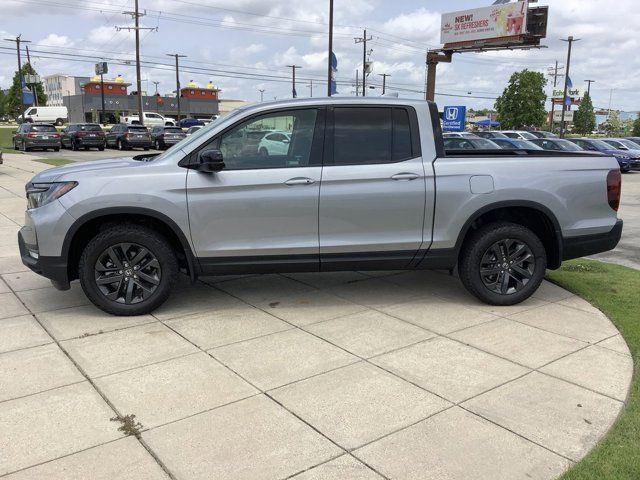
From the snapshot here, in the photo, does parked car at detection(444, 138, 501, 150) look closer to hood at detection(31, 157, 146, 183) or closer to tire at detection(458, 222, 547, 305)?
tire at detection(458, 222, 547, 305)

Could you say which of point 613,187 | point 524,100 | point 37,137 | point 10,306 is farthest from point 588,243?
point 524,100

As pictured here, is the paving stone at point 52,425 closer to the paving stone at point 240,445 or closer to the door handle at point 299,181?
the paving stone at point 240,445

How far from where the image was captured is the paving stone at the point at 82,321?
4605mm

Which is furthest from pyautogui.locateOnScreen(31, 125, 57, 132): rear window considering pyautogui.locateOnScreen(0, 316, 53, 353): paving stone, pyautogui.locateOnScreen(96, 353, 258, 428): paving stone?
pyautogui.locateOnScreen(96, 353, 258, 428): paving stone

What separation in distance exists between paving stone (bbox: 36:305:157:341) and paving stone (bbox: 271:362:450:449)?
1840 millimetres

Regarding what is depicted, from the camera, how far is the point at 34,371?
12.8ft

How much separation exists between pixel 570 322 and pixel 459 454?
2543 millimetres

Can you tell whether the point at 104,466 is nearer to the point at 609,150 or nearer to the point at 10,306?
the point at 10,306

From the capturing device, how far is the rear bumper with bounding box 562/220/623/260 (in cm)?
525

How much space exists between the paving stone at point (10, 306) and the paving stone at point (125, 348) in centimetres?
100

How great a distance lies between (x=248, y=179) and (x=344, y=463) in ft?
8.51

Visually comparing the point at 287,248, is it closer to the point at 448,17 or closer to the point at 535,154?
the point at 535,154

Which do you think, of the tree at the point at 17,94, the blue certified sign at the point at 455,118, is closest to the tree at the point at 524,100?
the blue certified sign at the point at 455,118

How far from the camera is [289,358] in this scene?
4.12 metres
